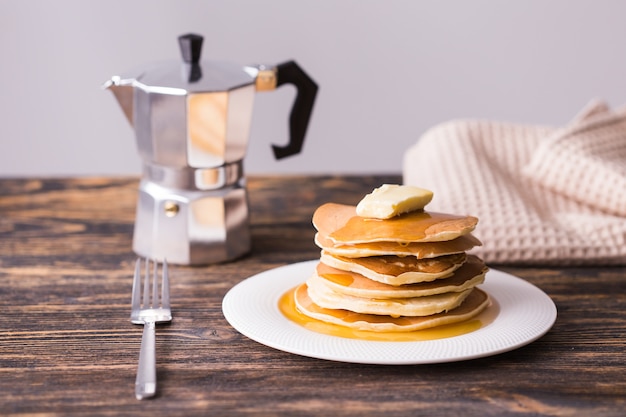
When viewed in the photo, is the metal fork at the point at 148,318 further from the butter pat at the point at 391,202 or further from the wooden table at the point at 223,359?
the butter pat at the point at 391,202

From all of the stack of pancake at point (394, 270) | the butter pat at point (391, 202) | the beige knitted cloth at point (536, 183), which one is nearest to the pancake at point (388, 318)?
the stack of pancake at point (394, 270)

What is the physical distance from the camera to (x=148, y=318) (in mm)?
1011

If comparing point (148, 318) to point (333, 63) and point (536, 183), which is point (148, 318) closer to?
point (536, 183)

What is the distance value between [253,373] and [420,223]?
0.25 m

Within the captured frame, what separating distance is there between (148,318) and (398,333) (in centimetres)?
30

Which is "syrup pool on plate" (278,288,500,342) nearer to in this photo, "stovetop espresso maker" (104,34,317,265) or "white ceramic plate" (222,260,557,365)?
"white ceramic plate" (222,260,557,365)

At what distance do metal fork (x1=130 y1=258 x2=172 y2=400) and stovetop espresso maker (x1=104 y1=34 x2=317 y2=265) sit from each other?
111mm

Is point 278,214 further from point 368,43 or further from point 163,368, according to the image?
point 368,43

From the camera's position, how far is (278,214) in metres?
1.53

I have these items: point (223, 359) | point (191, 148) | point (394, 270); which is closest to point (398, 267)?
point (394, 270)

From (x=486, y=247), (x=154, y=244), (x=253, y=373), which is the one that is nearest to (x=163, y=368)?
(x=253, y=373)

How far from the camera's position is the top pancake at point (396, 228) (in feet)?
3.01

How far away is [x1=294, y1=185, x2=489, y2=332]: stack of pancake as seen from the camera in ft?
3.02

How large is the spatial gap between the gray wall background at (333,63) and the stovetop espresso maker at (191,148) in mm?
1247
